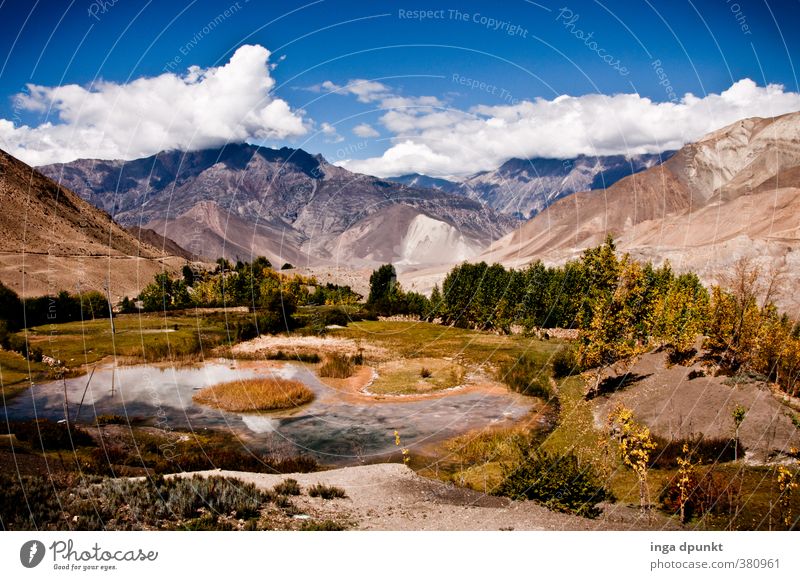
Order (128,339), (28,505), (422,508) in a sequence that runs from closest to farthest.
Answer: (28,505) → (422,508) → (128,339)

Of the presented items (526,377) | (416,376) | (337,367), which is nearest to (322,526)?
(416,376)

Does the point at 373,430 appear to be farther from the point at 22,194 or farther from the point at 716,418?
the point at 22,194

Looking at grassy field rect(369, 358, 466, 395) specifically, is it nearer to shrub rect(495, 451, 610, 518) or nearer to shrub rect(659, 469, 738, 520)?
shrub rect(495, 451, 610, 518)

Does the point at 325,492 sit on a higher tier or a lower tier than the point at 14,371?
lower

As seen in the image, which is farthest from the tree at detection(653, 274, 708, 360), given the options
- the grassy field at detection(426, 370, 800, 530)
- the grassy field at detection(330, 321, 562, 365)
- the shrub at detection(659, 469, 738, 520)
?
the shrub at detection(659, 469, 738, 520)

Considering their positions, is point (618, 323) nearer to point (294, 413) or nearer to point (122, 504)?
point (294, 413)

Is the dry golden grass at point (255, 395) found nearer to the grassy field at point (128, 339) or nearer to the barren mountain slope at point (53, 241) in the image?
the grassy field at point (128, 339)

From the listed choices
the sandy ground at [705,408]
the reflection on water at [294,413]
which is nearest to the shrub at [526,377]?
the reflection on water at [294,413]
